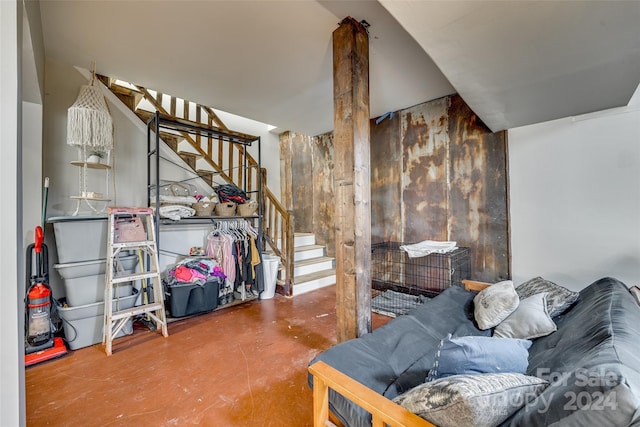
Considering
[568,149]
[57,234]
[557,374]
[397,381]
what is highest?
[568,149]

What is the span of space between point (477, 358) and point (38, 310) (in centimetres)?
309

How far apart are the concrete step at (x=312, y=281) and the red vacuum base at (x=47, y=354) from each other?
2324mm

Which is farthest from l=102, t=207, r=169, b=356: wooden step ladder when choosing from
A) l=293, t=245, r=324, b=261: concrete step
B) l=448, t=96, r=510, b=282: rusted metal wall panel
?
l=448, t=96, r=510, b=282: rusted metal wall panel

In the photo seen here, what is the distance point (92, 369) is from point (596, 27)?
3797mm

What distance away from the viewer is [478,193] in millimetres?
3016

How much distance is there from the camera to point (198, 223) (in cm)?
347

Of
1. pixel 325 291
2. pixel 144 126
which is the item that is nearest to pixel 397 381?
pixel 325 291

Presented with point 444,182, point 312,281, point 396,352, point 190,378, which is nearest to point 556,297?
point 396,352

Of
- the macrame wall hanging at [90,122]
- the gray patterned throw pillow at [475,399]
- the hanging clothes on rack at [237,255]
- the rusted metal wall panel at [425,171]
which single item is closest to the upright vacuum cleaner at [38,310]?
the macrame wall hanging at [90,122]

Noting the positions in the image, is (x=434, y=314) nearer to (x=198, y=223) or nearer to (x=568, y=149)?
(x=568, y=149)

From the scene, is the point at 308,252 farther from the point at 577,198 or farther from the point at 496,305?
the point at 577,198

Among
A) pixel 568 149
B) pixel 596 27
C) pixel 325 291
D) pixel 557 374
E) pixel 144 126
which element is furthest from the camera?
pixel 325 291

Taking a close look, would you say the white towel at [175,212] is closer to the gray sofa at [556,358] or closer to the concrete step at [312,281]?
the concrete step at [312,281]

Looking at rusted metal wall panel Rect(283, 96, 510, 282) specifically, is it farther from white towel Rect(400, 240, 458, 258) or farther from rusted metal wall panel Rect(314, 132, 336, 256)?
rusted metal wall panel Rect(314, 132, 336, 256)
